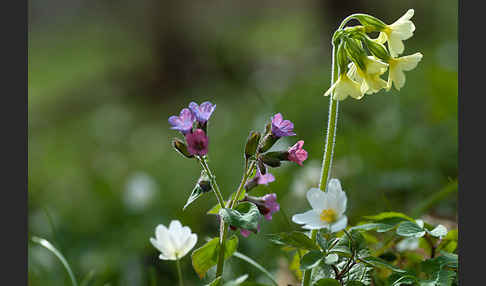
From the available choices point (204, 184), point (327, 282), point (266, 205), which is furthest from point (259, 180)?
point (327, 282)

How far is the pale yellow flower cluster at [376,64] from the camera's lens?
45.2 inches

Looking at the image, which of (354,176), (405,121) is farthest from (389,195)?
(405,121)

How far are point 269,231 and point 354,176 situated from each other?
60 cm

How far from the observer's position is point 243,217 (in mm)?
1089

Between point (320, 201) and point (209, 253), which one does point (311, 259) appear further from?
point (209, 253)

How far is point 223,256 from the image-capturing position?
121 centimetres

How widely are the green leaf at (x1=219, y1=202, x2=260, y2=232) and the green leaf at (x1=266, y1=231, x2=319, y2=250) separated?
0.08m

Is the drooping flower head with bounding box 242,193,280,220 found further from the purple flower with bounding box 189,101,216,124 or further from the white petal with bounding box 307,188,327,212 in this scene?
the purple flower with bounding box 189,101,216,124

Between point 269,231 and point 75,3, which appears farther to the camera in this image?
point 75,3

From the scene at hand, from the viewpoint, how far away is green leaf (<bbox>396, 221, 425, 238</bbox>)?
1.19 meters

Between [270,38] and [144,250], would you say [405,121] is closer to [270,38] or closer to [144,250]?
[144,250]

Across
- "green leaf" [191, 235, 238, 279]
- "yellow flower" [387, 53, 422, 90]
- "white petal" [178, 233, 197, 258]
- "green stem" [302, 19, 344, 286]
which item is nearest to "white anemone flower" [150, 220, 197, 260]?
"white petal" [178, 233, 197, 258]

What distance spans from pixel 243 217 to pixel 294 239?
0.14 m

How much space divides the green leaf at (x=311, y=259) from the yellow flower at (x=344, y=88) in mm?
356
